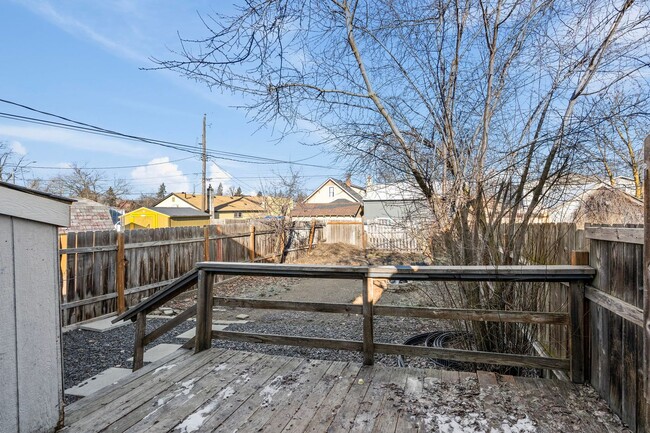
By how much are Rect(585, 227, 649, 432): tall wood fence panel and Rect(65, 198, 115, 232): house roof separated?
450 inches

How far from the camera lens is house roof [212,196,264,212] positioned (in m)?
35.8

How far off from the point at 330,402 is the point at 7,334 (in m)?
1.63

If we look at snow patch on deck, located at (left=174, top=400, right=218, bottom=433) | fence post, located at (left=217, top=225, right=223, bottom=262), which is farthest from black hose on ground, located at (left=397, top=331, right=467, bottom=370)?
fence post, located at (left=217, top=225, right=223, bottom=262)

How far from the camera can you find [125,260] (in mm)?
6895

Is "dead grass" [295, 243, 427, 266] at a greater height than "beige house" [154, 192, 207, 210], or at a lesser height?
lesser

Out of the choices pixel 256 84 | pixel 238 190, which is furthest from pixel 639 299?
pixel 238 190

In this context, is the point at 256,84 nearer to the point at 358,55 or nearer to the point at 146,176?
the point at 358,55

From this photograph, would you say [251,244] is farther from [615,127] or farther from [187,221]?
[187,221]

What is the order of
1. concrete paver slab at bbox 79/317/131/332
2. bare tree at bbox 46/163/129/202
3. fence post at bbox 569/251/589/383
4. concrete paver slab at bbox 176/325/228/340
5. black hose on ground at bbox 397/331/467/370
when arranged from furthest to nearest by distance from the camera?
bare tree at bbox 46/163/129/202 < concrete paver slab at bbox 79/317/131/332 < concrete paver slab at bbox 176/325/228/340 < black hose on ground at bbox 397/331/467/370 < fence post at bbox 569/251/589/383

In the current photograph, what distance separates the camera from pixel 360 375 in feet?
8.46

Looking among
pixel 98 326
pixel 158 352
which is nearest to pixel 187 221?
pixel 98 326

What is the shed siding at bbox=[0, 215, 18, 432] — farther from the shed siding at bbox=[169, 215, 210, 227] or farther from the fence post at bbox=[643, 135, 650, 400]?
the shed siding at bbox=[169, 215, 210, 227]

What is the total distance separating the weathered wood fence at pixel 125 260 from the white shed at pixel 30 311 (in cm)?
457

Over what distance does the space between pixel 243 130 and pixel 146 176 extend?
143ft
